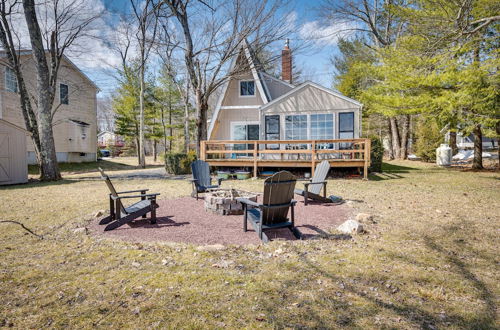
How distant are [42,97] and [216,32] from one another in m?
8.76

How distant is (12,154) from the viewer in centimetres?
1225

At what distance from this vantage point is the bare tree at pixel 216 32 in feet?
46.2

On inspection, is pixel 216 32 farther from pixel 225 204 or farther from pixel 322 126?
pixel 225 204

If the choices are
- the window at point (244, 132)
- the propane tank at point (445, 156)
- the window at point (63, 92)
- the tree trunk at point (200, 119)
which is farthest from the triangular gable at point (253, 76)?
the window at point (63, 92)

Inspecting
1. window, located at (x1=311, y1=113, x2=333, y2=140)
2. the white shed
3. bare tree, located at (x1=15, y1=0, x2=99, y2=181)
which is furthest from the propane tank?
the white shed

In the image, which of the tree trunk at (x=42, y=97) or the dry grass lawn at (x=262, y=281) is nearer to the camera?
the dry grass lawn at (x=262, y=281)

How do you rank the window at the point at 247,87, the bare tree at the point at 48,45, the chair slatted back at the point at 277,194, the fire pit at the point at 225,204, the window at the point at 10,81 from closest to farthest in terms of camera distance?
the chair slatted back at the point at 277,194 < the fire pit at the point at 225,204 < the bare tree at the point at 48,45 < the window at the point at 247,87 < the window at the point at 10,81

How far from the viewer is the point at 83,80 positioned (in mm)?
23609

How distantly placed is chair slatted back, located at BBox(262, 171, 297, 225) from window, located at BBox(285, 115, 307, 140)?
1117 cm

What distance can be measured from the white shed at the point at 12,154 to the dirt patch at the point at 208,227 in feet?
31.5

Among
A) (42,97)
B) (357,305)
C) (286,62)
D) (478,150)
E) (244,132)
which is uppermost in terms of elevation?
(286,62)

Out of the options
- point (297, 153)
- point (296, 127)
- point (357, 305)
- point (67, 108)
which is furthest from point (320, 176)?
point (67, 108)

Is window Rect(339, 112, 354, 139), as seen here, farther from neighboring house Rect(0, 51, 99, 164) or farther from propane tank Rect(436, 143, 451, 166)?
neighboring house Rect(0, 51, 99, 164)

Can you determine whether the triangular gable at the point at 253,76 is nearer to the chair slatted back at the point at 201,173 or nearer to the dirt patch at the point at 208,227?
the chair slatted back at the point at 201,173
